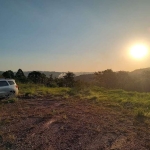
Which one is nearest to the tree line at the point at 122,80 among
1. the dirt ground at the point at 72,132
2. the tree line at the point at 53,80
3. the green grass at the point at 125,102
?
the tree line at the point at 53,80

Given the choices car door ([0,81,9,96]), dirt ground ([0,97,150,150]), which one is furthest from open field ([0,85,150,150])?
car door ([0,81,9,96])

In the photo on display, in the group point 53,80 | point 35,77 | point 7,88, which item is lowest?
point 7,88

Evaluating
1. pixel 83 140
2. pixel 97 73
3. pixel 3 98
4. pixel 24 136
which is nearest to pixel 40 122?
pixel 24 136

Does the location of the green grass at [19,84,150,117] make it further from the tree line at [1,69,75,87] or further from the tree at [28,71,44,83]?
the tree at [28,71,44,83]

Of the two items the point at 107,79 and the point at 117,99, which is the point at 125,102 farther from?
the point at 107,79

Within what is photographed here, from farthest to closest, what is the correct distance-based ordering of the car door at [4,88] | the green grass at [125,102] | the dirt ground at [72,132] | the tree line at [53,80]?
the tree line at [53,80] < the car door at [4,88] < the green grass at [125,102] < the dirt ground at [72,132]

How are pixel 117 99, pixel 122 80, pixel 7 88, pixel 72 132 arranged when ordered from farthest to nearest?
pixel 122 80 < pixel 117 99 < pixel 7 88 < pixel 72 132

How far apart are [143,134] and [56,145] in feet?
10.2

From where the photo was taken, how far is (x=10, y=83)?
48.4 feet

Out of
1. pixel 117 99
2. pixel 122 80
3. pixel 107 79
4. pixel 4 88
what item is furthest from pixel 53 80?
pixel 4 88

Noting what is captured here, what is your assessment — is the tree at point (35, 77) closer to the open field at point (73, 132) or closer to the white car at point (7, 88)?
the white car at point (7, 88)

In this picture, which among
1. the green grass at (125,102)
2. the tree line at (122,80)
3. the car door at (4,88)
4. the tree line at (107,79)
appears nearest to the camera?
the green grass at (125,102)

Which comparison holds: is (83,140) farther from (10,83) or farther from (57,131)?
(10,83)

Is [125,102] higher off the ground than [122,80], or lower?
lower
